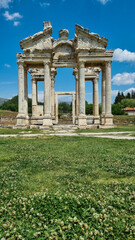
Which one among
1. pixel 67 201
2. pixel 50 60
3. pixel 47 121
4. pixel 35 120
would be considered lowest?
pixel 67 201

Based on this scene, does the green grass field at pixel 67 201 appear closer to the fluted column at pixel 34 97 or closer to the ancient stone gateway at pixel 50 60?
the ancient stone gateway at pixel 50 60

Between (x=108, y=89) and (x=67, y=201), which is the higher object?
(x=108, y=89)

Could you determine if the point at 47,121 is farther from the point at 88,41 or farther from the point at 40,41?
the point at 88,41

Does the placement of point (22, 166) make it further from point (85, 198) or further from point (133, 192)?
point (133, 192)

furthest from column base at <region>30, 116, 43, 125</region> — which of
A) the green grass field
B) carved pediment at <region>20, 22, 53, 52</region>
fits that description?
the green grass field

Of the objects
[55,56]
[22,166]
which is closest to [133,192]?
[22,166]

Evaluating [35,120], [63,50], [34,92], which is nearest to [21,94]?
[35,120]

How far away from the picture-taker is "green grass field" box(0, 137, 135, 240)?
2.37 metres

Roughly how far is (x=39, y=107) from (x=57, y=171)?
23924 mm

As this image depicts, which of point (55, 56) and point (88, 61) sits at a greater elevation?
point (55, 56)

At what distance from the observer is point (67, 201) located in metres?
3.01

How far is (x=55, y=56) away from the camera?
23.2 m

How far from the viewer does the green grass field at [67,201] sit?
7.79 ft

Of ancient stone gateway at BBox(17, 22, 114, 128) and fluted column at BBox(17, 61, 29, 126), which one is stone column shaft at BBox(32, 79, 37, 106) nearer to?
ancient stone gateway at BBox(17, 22, 114, 128)
